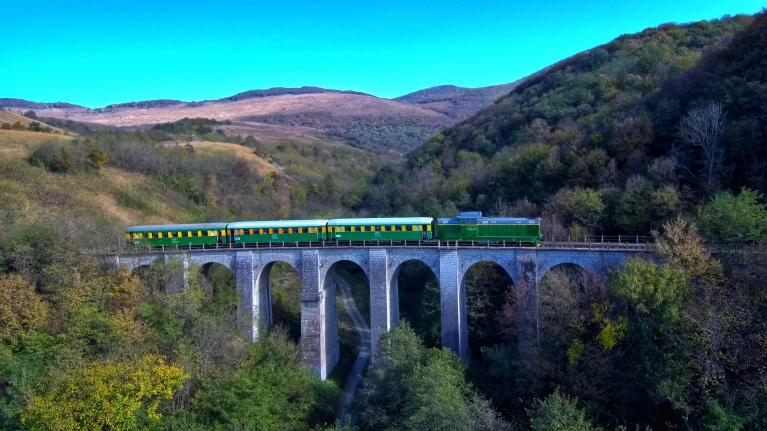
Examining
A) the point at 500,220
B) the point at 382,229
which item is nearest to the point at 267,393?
the point at 382,229

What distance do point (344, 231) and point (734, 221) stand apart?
817 inches

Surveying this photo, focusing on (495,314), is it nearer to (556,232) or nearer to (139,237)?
(556,232)

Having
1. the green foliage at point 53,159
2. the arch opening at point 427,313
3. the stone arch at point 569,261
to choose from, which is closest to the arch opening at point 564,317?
the stone arch at point 569,261

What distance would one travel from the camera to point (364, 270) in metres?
30.0

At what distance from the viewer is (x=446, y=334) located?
28469 millimetres

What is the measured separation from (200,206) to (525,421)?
39.1 metres

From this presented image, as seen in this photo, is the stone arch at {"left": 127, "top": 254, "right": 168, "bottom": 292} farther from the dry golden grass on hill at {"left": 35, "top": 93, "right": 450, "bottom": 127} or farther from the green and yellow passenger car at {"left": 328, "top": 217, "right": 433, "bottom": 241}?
the dry golden grass on hill at {"left": 35, "top": 93, "right": 450, "bottom": 127}

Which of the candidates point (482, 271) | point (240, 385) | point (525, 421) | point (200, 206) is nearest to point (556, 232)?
point (482, 271)

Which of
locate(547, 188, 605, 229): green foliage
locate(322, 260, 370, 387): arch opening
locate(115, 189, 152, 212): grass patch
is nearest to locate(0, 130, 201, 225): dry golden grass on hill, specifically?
locate(115, 189, 152, 212): grass patch

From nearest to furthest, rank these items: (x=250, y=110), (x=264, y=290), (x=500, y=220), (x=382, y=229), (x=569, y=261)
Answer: (x=569, y=261)
(x=500, y=220)
(x=382, y=229)
(x=264, y=290)
(x=250, y=110)

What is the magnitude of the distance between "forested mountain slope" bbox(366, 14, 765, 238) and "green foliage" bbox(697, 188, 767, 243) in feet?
11.5

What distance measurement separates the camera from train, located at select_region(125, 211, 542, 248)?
2834 centimetres

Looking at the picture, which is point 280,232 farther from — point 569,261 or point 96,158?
point 96,158

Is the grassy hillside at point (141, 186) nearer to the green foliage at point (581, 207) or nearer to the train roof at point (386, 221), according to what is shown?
the train roof at point (386, 221)
